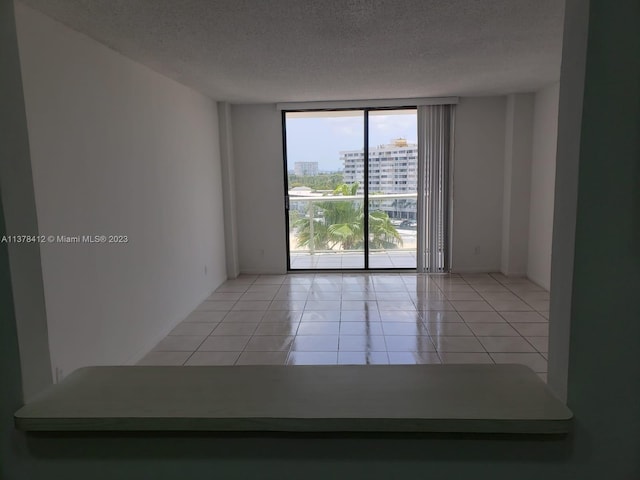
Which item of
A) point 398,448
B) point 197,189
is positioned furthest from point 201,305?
point 398,448

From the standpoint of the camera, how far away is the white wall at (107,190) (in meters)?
2.37

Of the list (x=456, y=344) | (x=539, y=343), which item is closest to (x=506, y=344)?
(x=539, y=343)

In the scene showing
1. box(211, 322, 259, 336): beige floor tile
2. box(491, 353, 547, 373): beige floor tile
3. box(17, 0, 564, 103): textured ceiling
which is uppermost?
box(17, 0, 564, 103): textured ceiling

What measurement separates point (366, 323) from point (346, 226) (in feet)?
7.86

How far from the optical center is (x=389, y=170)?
609cm

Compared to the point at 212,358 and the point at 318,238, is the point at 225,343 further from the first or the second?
the point at 318,238

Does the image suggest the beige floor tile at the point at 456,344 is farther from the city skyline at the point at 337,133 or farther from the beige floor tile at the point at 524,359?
the city skyline at the point at 337,133

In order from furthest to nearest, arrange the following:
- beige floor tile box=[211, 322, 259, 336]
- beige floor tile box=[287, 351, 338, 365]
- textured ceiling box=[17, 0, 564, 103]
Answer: beige floor tile box=[211, 322, 259, 336] → beige floor tile box=[287, 351, 338, 365] → textured ceiling box=[17, 0, 564, 103]

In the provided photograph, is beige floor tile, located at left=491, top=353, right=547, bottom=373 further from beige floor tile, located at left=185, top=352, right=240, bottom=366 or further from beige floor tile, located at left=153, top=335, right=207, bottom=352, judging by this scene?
beige floor tile, located at left=153, top=335, right=207, bottom=352

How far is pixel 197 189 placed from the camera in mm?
4859

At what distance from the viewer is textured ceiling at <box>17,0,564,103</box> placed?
7.72ft

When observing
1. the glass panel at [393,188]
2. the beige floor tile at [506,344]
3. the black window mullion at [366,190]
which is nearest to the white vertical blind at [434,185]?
the glass panel at [393,188]

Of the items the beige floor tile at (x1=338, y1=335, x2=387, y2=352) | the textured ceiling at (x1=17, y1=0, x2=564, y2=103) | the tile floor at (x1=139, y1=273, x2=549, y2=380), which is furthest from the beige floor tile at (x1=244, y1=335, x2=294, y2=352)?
the textured ceiling at (x1=17, y1=0, x2=564, y2=103)

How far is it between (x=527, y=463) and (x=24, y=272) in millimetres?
1268
